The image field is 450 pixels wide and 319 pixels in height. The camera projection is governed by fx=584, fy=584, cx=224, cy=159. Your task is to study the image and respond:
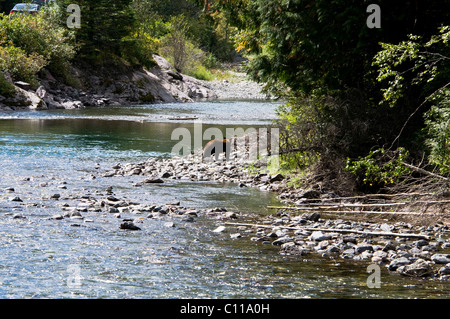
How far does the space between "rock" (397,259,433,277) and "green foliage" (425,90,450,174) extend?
269 centimetres

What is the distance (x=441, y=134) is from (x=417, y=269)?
2.94m

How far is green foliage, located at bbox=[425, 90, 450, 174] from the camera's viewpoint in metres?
9.15

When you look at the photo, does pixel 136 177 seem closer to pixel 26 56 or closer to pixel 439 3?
pixel 439 3

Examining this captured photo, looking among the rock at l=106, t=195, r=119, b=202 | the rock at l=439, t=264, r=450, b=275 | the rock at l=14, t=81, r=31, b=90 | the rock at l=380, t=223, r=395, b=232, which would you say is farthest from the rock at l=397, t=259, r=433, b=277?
the rock at l=14, t=81, r=31, b=90

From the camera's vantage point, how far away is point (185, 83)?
50875mm

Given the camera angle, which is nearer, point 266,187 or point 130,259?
point 130,259

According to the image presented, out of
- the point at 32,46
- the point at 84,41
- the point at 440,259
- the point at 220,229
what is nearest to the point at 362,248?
the point at 440,259

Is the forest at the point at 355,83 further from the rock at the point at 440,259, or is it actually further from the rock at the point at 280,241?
the rock at the point at 280,241

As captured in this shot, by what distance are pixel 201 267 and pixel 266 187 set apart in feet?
21.2

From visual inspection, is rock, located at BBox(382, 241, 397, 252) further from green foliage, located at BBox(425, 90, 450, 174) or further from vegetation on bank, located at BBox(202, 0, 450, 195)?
vegetation on bank, located at BBox(202, 0, 450, 195)

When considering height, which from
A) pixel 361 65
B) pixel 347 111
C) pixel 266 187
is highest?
pixel 361 65

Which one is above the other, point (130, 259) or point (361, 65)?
point (361, 65)
